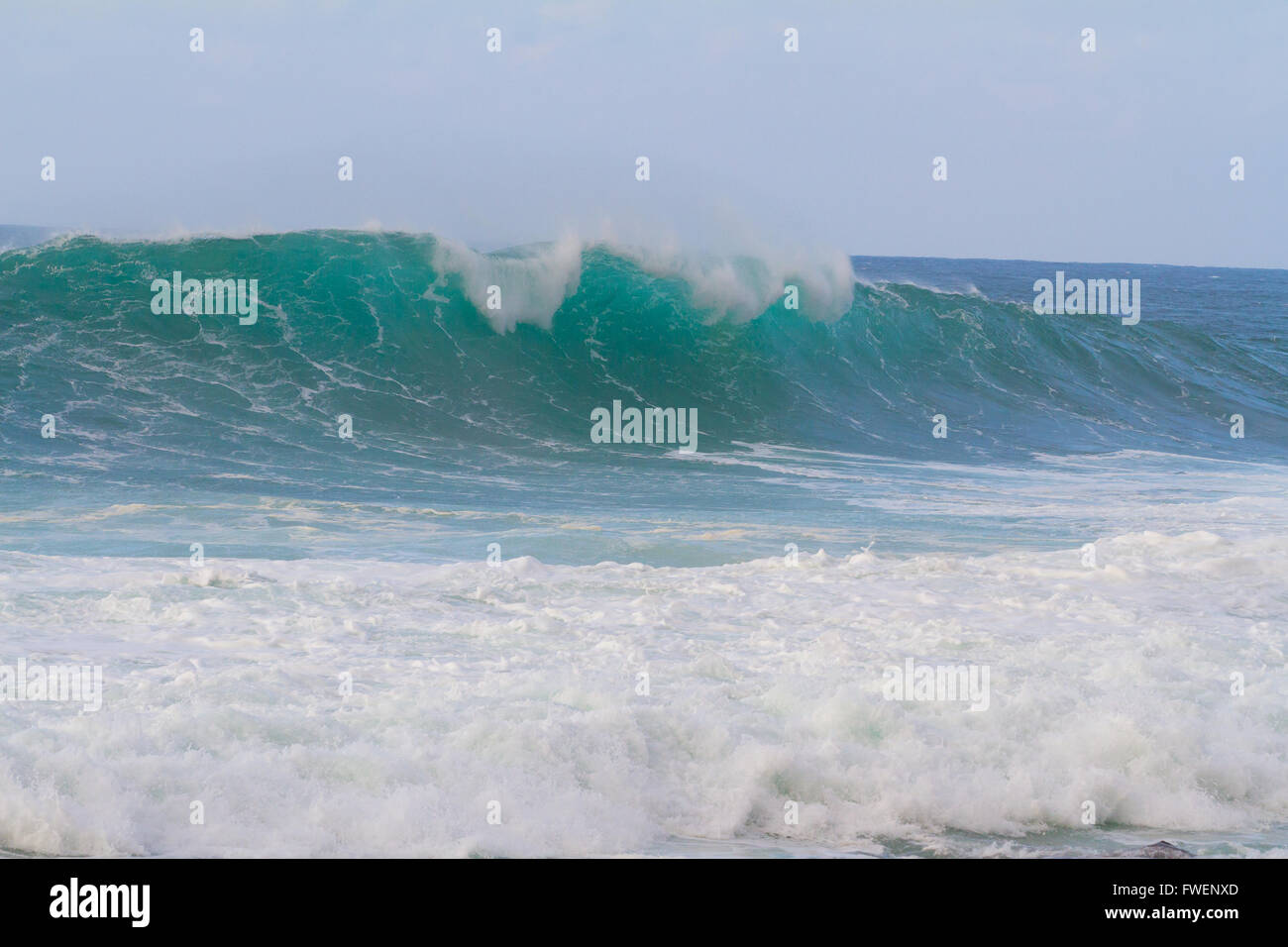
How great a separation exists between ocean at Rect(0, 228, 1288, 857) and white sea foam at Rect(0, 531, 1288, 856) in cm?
2

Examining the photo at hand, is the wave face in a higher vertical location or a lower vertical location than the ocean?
higher

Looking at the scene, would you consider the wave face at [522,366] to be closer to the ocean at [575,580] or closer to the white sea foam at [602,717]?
the ocean at [575,580]

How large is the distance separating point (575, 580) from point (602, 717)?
114 inches

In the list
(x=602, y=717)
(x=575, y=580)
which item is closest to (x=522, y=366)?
(x=575, y=580)

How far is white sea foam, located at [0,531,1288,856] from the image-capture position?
14.4ft

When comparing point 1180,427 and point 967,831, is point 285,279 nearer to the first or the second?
point 1180,427

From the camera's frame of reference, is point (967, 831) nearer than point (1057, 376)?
Yes

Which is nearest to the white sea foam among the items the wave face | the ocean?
the ocean

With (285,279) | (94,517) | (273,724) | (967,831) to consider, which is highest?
(285,279)

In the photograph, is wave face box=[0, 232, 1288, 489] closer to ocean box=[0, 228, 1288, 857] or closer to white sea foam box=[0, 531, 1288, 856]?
ocean box=[0, 228, 1288, 857]
